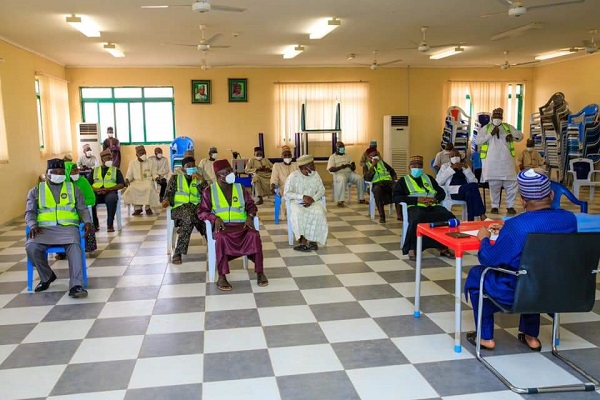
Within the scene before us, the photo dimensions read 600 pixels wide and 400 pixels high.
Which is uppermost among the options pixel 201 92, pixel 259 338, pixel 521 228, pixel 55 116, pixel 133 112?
pixel 201 92

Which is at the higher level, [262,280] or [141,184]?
[141,184]

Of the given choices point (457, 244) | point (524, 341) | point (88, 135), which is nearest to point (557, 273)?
point (457, 244)

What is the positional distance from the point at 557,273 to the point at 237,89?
36.2 ft

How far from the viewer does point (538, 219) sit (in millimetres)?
2734

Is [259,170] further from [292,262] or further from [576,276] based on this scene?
[576,276]

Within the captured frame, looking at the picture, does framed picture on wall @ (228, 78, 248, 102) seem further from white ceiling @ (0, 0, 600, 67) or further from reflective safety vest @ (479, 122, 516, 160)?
reflective safety vest @ (479, 122, 516, 160)

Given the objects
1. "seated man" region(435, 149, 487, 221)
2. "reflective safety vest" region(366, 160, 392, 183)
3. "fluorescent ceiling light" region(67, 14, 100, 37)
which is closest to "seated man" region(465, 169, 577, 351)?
"seated man" region(435, 149, 487, 221)

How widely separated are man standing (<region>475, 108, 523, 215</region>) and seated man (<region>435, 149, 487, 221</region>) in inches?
58.8

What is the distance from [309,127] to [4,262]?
8.66 meters

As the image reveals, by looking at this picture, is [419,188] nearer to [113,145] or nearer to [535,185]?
[535,185]

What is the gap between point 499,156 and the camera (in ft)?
27.0

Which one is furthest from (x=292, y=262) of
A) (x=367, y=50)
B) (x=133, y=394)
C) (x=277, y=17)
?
(x=367, y=50)

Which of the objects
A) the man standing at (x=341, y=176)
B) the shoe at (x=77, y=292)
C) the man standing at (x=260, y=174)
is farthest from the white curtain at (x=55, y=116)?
the shoe at (x=77, y=292)

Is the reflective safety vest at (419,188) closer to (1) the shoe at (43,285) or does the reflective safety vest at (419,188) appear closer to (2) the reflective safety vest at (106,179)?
(1) the shoe at (43,285)
